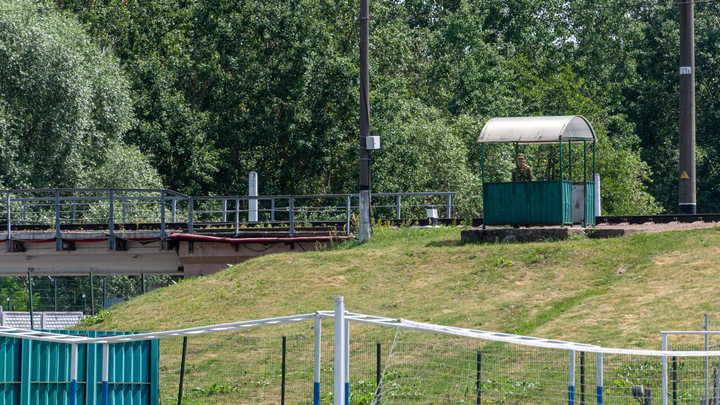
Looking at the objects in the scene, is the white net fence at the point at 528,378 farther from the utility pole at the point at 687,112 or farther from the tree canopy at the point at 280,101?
the tree canopy at the point at 280,101

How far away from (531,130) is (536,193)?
151 centimetres

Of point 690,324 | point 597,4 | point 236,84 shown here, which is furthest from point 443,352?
point 597,4

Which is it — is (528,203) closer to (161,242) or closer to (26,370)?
(161,242)

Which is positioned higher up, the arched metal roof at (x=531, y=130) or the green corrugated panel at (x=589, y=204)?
the arched metal roof at (x=531, y=130)

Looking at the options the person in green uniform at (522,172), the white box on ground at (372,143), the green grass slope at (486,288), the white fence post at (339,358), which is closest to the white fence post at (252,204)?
the green grass slope at (486,288)

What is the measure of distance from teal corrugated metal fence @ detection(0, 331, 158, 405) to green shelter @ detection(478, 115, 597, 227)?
37.2ft

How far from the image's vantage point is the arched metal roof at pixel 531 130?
19906mm

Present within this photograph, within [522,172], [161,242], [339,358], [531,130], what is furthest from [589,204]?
[339,358]

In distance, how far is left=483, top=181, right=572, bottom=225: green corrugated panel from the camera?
19.7 m

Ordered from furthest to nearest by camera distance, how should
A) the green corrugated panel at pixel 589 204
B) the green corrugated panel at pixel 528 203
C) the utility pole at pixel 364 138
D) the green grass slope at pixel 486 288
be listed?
the utility pole at pixel 364 138 < the green corrugated panel at pixel 589 204 < the green corrugated panel at pixel 528 203 < the green grass slope at pixel 486 288

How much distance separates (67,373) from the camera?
1031 cm

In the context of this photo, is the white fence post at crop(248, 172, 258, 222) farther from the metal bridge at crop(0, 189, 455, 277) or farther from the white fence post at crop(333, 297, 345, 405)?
the white fence post at crop(333, 297, 345, 405)

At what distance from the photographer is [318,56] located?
1537 inches

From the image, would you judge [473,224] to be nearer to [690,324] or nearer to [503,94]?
[690,324]
